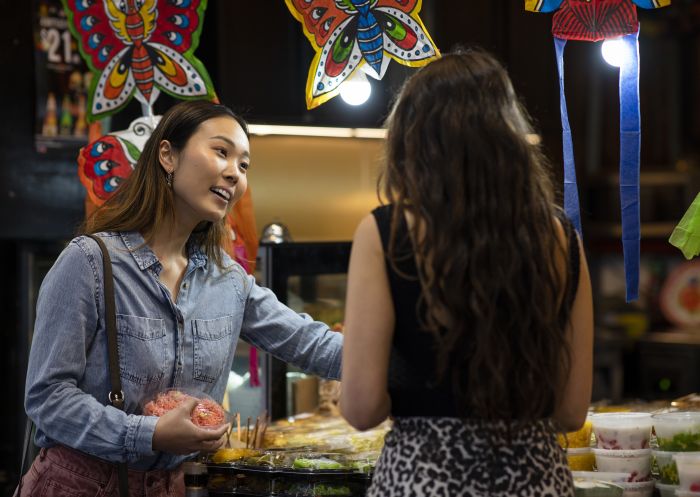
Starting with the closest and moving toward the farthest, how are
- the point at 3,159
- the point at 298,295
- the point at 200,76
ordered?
1. the point at 200,76
2. the point at 298,295
3. the point at 3,159

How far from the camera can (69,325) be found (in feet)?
7.75

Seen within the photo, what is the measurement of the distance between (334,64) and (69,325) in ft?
3.61

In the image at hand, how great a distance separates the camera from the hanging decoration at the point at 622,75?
109 inches

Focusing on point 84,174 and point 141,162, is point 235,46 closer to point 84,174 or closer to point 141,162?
point 84,174

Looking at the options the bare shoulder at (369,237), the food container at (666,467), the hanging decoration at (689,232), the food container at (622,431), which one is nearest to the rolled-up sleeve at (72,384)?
the bare shoulder at (369,237)

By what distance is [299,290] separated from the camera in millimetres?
3795

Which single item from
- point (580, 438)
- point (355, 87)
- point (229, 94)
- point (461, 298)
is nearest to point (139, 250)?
point (355, 87)

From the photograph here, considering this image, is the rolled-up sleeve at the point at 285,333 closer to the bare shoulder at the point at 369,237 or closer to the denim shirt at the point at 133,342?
the denim shirt at the point at 133,342

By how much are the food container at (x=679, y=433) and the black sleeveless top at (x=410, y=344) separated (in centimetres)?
79

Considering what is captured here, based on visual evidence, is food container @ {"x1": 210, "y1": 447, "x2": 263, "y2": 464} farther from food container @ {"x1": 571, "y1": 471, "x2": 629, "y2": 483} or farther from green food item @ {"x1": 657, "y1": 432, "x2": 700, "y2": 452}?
green food item @ {"x1": 657, "y1": 432, "x2": 700, "y2": 452}

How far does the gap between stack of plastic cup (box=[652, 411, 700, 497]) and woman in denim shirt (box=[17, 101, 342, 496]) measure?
81 cm

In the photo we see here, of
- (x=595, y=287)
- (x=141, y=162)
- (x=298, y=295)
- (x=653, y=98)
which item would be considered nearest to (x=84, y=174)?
(x=298, y=295)

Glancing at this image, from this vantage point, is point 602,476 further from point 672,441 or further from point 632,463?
point 672,441

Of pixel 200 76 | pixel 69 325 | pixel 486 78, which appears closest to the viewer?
pixel 486 78
